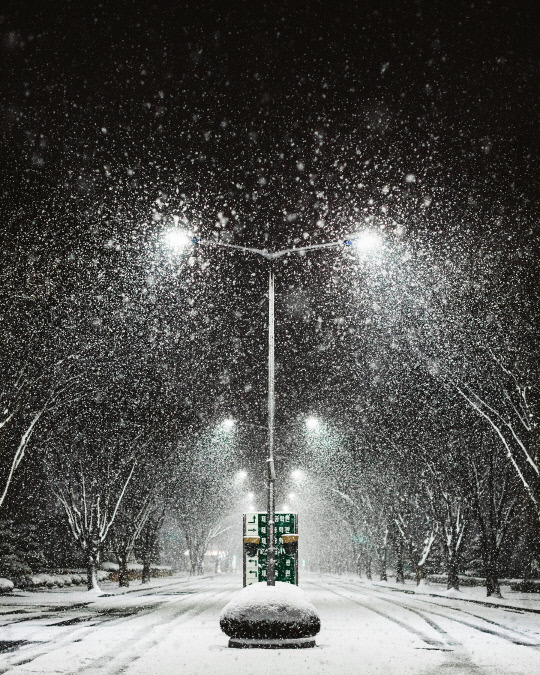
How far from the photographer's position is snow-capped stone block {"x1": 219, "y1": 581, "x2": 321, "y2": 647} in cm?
1177

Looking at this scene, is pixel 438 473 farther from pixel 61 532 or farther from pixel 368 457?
pixel 61 532

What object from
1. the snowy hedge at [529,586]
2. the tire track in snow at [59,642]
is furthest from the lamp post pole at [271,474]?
the snowy hedge at [529,586]

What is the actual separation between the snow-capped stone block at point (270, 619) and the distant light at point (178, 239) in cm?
817

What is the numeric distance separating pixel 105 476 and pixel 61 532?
1950 centimetres

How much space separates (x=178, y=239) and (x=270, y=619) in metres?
8.77

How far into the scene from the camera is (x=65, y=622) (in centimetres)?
1761

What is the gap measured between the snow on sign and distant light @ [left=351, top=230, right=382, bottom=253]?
10152 mm

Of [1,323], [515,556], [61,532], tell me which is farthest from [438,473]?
[61,532]

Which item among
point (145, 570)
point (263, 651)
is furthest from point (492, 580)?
point (145, 570)

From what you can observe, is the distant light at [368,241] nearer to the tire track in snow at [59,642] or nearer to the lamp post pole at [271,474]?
the lamp post pole at [271,474]

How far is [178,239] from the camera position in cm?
1666

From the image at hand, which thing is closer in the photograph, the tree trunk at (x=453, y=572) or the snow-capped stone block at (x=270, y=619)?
the snow-capped stone block at (x=270, y=619)

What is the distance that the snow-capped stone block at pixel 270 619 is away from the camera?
11.8m

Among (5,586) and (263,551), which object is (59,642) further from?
(5,586)
